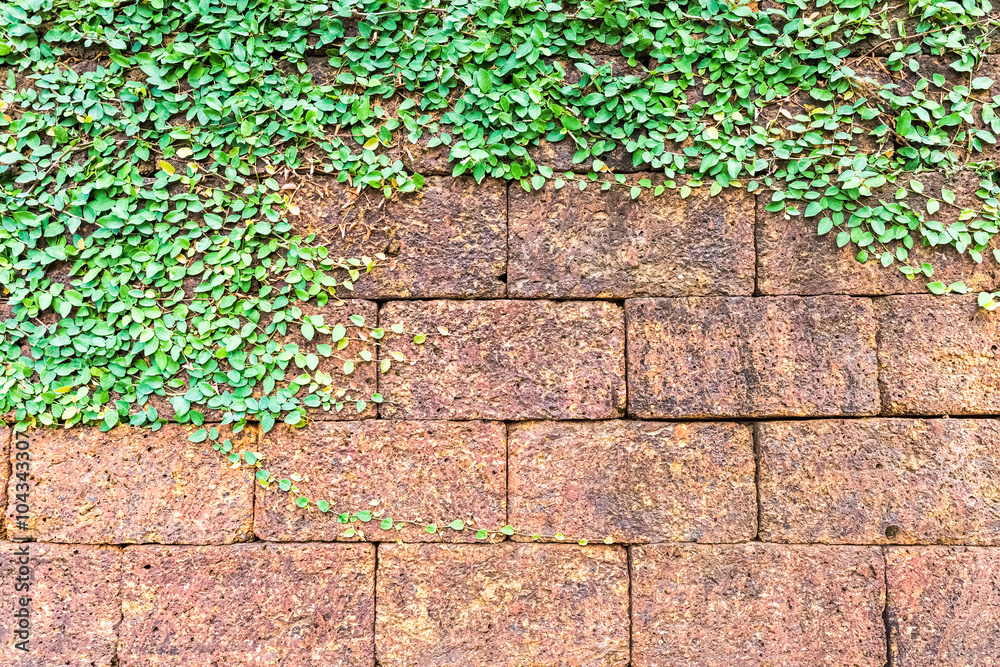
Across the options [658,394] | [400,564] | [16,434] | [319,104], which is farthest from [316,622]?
[319,104]

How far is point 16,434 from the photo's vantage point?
2.42 m

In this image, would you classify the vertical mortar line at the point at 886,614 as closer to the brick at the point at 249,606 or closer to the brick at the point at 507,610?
the brick at the point at 507,610

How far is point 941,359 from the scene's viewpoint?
2375 mm

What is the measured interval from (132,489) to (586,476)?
6.05 feet

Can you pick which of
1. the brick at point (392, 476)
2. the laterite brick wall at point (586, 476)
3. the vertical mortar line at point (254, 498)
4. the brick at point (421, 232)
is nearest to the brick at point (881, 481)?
the laterite brick wall at point (586, 476)

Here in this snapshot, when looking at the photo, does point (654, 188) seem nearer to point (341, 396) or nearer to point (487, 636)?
point (341, 396)

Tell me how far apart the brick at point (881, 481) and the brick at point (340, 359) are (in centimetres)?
161

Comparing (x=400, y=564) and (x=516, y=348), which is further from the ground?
(x=516, y=348)

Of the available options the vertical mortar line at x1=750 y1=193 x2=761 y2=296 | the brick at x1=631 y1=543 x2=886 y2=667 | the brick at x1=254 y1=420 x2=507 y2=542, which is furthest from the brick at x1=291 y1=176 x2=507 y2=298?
the brick at x1=631 y1=543 x2=886 y2=667

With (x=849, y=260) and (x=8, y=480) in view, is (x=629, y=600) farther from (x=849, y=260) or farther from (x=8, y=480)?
(x=8, y=480)

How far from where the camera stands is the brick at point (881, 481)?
2352 millimetres

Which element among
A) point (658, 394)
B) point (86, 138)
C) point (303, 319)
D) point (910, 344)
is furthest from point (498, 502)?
point (86, 138)

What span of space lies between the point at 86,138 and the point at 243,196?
68 centimetres

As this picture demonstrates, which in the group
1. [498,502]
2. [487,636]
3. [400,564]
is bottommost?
[487,636]
